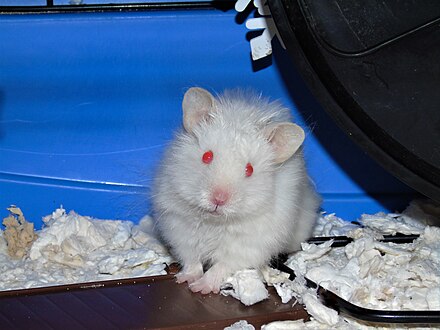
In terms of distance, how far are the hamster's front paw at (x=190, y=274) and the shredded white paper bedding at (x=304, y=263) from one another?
11 centimetres

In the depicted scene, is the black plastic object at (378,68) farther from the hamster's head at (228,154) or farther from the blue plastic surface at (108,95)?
the blue plastic surface at (108,95)

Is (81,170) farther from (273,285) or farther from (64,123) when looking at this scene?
(273,285)

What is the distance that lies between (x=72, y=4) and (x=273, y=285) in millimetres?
1246

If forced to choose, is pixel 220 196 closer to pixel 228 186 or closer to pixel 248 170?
pixel 228 186

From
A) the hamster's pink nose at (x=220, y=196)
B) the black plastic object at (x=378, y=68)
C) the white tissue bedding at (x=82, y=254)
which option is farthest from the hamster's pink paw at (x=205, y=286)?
the black plastic object at (x=378, y=68)

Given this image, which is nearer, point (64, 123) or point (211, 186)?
point (211, 186)

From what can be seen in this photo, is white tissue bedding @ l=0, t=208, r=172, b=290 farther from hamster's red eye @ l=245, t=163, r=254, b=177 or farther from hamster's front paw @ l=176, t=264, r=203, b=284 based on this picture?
hamster's red eye @ l=245, t=163, r=254, b=177

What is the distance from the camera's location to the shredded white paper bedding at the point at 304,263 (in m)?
2.43

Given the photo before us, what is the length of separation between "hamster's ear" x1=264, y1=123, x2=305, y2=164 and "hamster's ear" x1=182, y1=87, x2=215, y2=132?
0.19 m

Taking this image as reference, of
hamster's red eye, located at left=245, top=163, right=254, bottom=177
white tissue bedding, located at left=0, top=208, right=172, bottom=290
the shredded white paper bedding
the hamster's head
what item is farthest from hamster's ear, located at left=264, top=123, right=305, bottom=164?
white tissue bedding, located at left=0, top=208, right=172, bottom=290

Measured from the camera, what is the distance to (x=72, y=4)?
2.90 metres

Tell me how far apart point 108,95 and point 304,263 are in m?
0.96

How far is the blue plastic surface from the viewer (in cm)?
292

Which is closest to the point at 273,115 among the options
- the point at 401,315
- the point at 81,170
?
the point at 401,315
